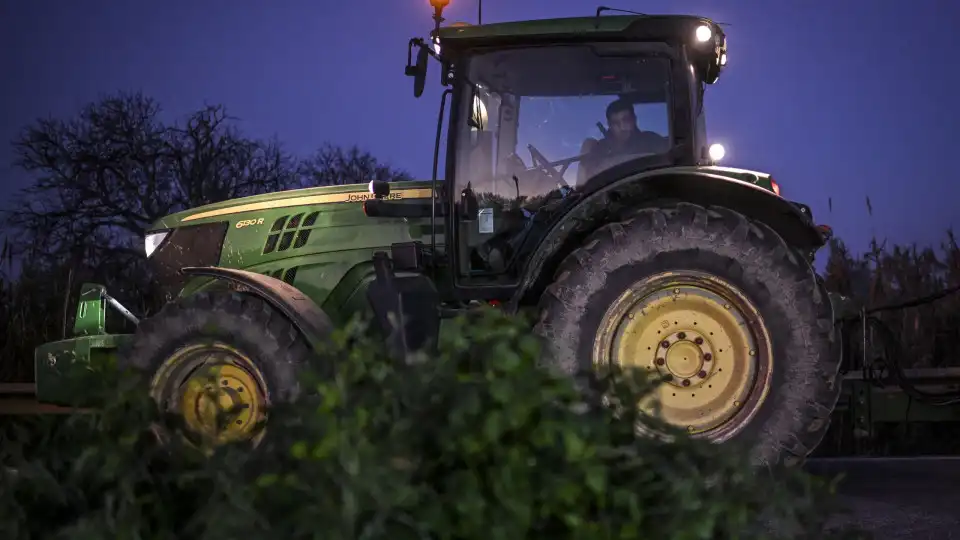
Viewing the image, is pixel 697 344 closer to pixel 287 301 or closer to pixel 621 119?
pixel 621 119

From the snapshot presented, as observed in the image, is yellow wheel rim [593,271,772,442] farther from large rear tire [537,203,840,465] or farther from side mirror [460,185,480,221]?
side mirror [460,185,480,221]

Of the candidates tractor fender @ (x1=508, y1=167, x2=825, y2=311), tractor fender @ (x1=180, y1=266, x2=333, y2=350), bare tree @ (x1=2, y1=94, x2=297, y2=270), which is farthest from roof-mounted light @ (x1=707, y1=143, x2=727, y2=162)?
bare tree @ (x1=2, y1=94, x2=297, y2=270)

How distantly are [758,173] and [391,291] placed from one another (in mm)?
2042

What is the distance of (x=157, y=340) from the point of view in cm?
466

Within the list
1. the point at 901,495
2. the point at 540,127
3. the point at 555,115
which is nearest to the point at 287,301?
the point at 540,127

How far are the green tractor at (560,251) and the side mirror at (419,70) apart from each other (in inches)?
0.5

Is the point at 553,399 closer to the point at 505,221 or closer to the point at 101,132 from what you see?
the point at 505,221

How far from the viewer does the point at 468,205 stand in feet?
17.2

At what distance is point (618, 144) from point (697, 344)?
131 centimetres

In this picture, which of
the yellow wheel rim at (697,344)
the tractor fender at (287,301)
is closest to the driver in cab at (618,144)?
the yellow wheel rim at (697,344)

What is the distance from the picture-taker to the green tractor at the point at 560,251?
4.36 metres

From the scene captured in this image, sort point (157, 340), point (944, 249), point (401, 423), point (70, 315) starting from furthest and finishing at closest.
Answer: point (70, 315), point (944, 249), point (157, 340), point (401, 423)

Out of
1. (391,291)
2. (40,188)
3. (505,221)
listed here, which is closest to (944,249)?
(505,221)

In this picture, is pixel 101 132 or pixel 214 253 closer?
pixel 214 253
